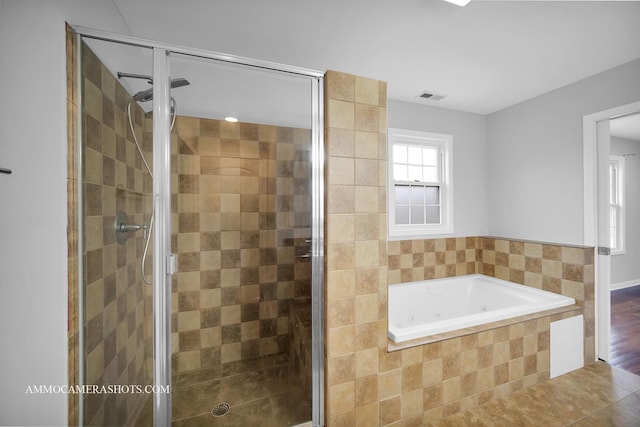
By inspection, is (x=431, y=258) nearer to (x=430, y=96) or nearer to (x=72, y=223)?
(x=430, y=96)

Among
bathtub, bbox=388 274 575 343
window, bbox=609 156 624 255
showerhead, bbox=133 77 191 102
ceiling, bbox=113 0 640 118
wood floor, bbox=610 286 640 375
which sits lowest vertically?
wood floor, bbox=610 286 640 375

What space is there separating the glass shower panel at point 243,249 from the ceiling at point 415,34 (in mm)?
513

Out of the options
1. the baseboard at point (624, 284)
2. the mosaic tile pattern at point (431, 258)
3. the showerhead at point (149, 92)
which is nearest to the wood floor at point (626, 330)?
the baseboard at point (624, 284)

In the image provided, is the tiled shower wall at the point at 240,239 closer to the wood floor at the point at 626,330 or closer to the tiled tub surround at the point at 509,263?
the tiled tub surround at the point at 509,263

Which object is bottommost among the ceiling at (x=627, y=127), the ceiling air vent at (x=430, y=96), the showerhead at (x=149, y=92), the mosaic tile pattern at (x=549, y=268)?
A: the mosaic tile pattern at (x=549, y=268)

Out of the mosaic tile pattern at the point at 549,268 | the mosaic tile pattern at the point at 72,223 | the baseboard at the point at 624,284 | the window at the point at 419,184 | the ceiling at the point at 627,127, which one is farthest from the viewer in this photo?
the baseboard at the point at 624,284

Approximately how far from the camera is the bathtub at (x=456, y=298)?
7.88 feet

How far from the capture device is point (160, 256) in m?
1.19

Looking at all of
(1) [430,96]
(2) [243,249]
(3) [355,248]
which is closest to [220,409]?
(2) [243,249]

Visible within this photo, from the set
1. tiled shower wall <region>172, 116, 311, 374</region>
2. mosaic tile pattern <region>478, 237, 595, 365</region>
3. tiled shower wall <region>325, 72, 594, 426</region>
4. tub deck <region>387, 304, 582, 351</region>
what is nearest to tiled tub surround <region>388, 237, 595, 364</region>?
mosaic tile pattern <region>478, 237, 595, 365</region>

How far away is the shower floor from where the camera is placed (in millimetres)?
1347

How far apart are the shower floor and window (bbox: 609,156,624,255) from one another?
5.00m

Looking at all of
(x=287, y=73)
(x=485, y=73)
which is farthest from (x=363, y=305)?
(x=485, y=73)

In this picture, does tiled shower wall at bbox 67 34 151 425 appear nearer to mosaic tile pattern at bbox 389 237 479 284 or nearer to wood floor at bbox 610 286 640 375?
mosaic tile pattern at bbox 389 237 479 284
